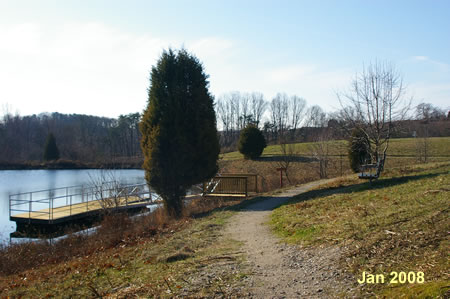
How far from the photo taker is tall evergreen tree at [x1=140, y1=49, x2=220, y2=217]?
51.5ft

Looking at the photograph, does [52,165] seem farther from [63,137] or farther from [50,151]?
[63,137]

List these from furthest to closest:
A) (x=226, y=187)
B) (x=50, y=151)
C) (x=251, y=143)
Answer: (x=50, y=151) < (x=251, y=143) < (x=226, y=187)

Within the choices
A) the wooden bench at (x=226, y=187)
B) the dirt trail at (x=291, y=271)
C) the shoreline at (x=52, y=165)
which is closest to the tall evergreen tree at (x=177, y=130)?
the wooden bench at (x=226, y=187)

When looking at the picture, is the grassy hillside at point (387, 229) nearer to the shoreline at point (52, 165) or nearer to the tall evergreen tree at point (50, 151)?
the shoreline at point (52, 165)

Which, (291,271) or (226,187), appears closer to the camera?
(291,271)

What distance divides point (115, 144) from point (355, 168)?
209 ft

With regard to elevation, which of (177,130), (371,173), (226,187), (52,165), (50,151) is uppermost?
(177,130)

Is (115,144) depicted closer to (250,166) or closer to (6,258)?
(250,166)

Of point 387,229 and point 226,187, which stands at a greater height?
point 387,229

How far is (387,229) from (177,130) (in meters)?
10.4

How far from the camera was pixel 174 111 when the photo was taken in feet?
51.8

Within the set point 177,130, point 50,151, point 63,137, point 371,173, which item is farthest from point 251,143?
point 63,137

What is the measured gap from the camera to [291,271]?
20.1 ft

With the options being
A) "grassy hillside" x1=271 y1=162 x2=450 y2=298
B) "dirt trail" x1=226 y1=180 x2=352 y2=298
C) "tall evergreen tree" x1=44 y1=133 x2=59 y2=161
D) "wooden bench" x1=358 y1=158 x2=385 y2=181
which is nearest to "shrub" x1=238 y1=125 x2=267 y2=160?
"wooden bench" x1=358 y1=158 x2=385 y2=181
